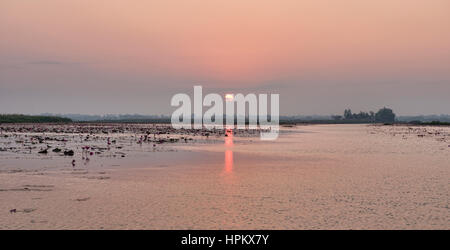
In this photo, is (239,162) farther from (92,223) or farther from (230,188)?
(92,223)

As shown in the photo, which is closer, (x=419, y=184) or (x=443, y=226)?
(x=443, y=226)

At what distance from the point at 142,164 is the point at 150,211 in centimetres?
1434

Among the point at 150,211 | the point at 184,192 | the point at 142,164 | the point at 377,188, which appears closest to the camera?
the point at 150,211

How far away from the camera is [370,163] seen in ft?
102

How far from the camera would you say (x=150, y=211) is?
1529 centimetres

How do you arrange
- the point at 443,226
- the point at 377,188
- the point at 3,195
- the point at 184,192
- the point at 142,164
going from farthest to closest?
the point at 142,164, the point at 377,188, the point at 184,192, the point at 3,195, the point at 443,226

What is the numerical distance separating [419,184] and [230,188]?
31.9 feet

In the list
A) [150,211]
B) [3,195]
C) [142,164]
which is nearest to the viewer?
[150,211]

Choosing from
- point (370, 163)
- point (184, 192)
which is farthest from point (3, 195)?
point (370, 163)

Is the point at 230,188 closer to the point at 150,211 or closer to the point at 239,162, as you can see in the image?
the point at 150,211
